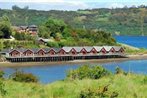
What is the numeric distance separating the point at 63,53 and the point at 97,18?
9048 cm

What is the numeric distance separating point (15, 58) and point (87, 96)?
40572mm

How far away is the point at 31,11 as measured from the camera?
139m

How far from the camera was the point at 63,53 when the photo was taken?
156ft

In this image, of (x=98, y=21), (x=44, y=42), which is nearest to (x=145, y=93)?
Result: (x=44, y=42)

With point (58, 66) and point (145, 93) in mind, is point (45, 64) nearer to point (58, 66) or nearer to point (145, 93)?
point (58, 66)

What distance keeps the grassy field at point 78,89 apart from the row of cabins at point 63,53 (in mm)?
38317

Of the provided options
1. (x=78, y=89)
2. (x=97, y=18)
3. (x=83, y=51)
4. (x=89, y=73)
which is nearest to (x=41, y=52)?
(x=83, y=51)

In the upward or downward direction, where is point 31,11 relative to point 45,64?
→ upward

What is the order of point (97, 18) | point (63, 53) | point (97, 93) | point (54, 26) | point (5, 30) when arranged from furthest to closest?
point (97, 18) < point (54, 26) < point (5, 30) < point (63, 53) < point (97, 93)

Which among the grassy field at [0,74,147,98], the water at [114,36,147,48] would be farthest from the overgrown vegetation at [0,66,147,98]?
the water at [114,36,147,48]

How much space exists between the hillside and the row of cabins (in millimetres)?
66822

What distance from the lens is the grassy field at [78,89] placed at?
524 cm

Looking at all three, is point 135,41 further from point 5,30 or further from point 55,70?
point 55,70

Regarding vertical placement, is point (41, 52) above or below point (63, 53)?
above
